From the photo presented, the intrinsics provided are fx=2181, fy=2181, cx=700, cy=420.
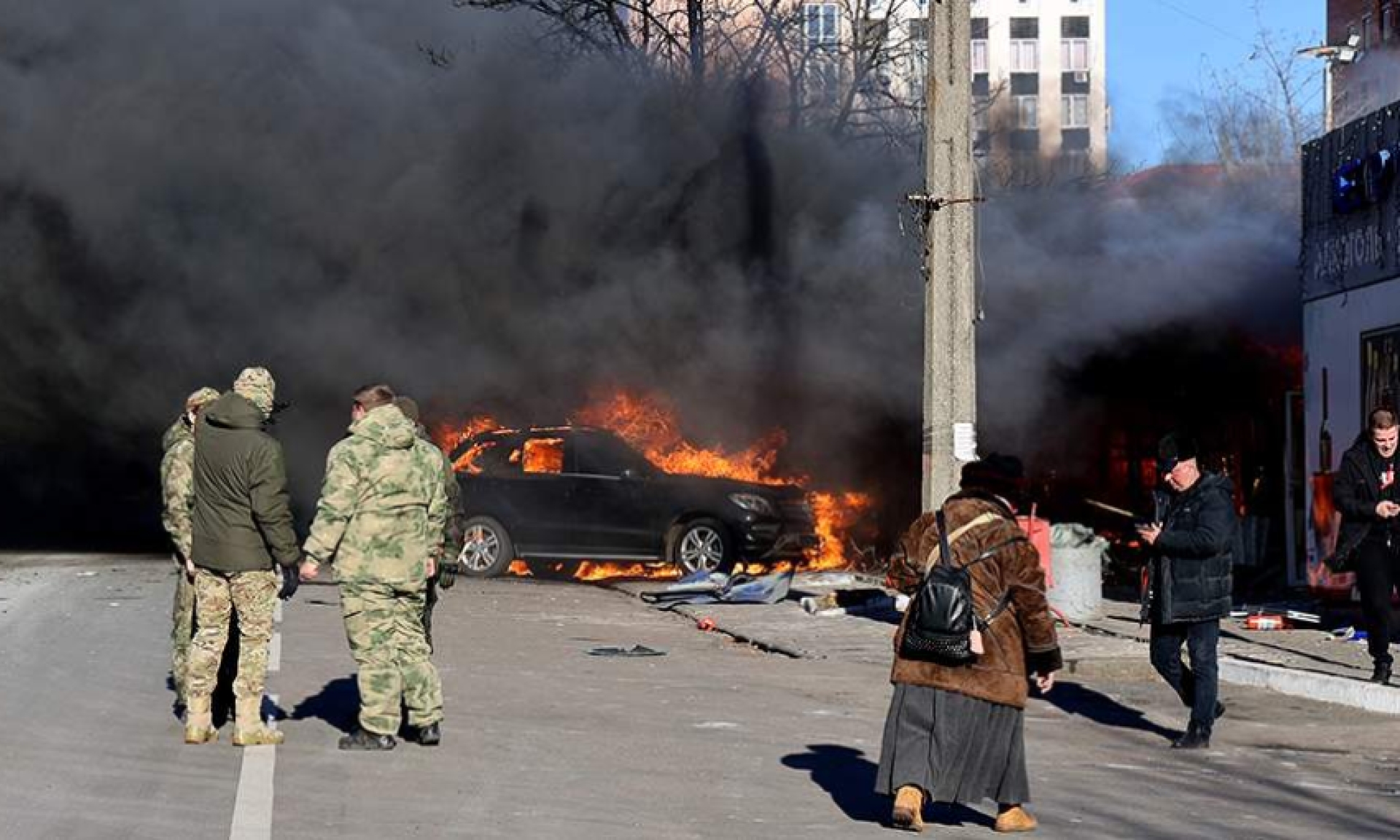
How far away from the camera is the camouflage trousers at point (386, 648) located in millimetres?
9930

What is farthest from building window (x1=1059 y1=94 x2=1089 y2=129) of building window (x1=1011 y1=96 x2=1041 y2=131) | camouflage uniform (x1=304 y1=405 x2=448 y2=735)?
camouflage uniform (x1=304 y1=405 x2=448 y2=735)

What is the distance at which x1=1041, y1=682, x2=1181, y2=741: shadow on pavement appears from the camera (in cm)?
1184

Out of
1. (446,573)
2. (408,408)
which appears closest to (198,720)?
(446,573)

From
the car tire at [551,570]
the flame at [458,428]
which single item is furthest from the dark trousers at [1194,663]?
the flame at [458,428]

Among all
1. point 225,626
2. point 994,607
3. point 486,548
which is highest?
point 994,607

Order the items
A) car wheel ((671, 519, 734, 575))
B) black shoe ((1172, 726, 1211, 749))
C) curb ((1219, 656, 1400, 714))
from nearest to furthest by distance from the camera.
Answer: black shoe ((1172, 726, 1211, 749)) → curb ((1219, 656, 1400, 714)) → car wheel ((671, 519, 734, 575))

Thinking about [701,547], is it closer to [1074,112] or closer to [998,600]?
[998,600]

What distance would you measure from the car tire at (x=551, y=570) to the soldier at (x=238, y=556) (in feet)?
43.8

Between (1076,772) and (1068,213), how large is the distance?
49.9 feet

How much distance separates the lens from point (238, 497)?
1023 cm

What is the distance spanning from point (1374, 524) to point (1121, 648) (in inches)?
108

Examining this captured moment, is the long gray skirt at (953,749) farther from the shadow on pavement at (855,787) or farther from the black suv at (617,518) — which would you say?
the black suv at (617,518)

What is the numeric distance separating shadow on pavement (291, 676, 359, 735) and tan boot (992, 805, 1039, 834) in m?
3.38

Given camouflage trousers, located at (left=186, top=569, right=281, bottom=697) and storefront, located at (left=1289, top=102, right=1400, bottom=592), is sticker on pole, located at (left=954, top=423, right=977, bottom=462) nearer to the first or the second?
storefront, located at (left=1289, top=102, right=1400, bottom=592)
